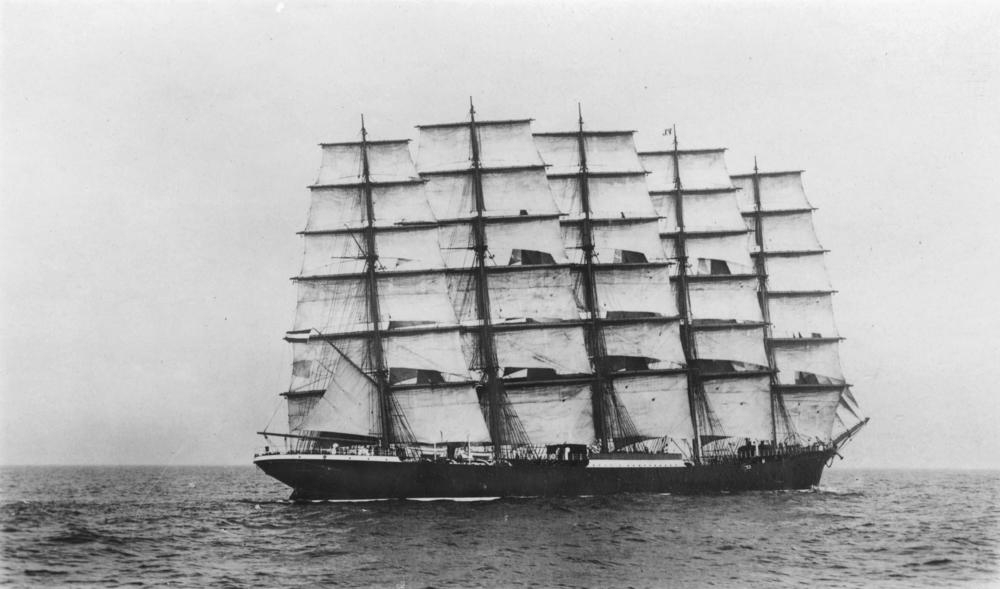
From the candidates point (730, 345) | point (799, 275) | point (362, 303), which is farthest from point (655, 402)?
point (362, 303)

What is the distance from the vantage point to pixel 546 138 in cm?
4712

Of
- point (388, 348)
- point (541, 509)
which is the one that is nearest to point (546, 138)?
point (388, 348)

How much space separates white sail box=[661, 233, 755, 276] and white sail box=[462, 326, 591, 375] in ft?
27.8

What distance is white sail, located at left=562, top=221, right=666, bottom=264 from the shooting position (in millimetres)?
46469

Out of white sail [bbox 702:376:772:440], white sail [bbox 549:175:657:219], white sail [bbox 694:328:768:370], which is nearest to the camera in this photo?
white sail [bbox 549:175:657:219]

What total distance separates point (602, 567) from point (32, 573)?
Result: 14.1m

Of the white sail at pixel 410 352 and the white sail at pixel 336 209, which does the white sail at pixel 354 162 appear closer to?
the white sail at pixel 336 209

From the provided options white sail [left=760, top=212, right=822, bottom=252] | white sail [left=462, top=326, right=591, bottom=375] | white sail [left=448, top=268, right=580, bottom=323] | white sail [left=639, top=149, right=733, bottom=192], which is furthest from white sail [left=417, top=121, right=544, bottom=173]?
white sail [left=760, top=212, right=822, bottom=252]

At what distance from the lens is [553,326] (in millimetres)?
44188

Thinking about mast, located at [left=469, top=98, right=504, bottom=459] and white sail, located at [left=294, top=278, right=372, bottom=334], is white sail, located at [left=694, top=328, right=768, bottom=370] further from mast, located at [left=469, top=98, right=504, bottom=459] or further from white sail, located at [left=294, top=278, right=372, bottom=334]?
white sail, located at [left=294, top=278, right=372, bottom=334]

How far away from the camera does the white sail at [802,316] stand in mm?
51094

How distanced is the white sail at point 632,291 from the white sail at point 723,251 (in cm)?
351

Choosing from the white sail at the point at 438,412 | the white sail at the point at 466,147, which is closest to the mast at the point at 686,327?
the white sail at the point at 466,147

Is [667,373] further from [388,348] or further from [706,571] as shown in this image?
[706,571]
